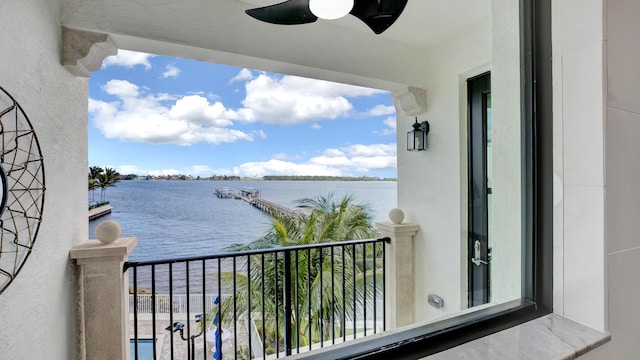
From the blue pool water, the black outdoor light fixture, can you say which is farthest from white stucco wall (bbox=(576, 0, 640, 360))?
the blue pool water

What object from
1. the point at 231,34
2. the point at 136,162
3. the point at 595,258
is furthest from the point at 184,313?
the point at 595,258

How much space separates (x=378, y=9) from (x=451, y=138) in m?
1.14

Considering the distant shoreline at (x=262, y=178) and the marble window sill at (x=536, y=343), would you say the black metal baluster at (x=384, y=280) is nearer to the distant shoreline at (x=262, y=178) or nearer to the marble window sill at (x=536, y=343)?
the distant shoreline at (x=262, y=178)

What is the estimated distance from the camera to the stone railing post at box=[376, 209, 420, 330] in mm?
2299

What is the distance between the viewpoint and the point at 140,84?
1680 mm

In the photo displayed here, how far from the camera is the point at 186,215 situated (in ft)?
5.80

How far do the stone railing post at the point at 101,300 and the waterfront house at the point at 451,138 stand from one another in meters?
0.01

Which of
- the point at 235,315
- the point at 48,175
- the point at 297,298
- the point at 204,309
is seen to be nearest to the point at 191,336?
the point at 204,309

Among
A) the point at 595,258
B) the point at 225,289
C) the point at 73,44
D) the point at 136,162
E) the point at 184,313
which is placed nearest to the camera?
the point at 595,258

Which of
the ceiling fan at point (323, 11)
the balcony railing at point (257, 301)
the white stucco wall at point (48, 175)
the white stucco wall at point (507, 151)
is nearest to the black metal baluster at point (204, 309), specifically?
the balcony railing at point (257, 301)

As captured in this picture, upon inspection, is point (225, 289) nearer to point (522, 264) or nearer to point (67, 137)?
point (67, 137)

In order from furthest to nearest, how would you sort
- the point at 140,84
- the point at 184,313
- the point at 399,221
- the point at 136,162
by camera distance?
the point at 399,221 < the point at 184,313 < the point at 140,84 < the point at 136,162

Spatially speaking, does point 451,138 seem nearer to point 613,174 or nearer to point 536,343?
point 613,174

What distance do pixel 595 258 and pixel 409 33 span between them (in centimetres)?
195
